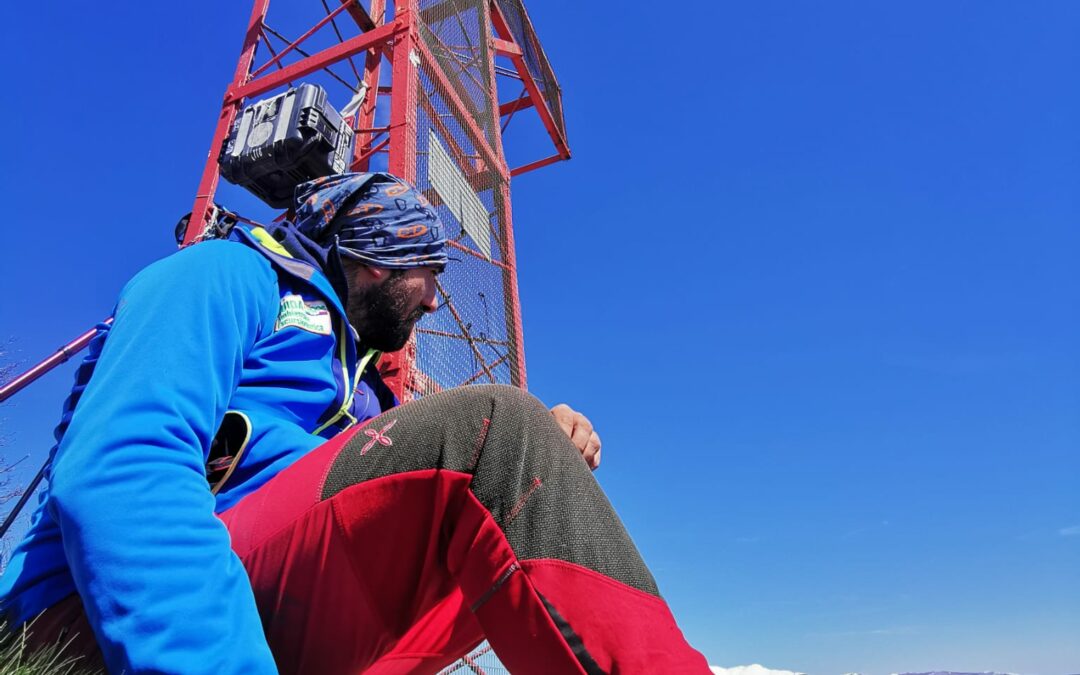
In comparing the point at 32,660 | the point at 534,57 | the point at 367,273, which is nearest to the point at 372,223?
the point at 367,273

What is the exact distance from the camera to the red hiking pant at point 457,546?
0.71 m

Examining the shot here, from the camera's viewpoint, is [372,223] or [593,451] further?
[372,223]

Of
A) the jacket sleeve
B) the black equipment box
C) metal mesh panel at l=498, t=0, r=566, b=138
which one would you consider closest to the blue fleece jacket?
the jacket sleeve

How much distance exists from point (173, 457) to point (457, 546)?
337mm

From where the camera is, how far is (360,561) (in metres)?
0.82

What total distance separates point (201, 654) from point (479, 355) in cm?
408

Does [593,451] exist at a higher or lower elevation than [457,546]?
higher

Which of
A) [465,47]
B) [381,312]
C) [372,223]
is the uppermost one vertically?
[465,47]

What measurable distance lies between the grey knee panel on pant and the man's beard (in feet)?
2.24

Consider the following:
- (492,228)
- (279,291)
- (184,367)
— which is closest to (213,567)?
(184,367)

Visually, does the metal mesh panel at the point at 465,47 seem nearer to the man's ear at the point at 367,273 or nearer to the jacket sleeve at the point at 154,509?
the man's ear at the point at 367,273

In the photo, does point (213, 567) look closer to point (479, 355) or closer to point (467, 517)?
point (467, 517)

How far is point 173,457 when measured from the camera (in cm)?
73

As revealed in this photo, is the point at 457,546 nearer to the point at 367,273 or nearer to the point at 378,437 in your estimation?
the point at 378,437
